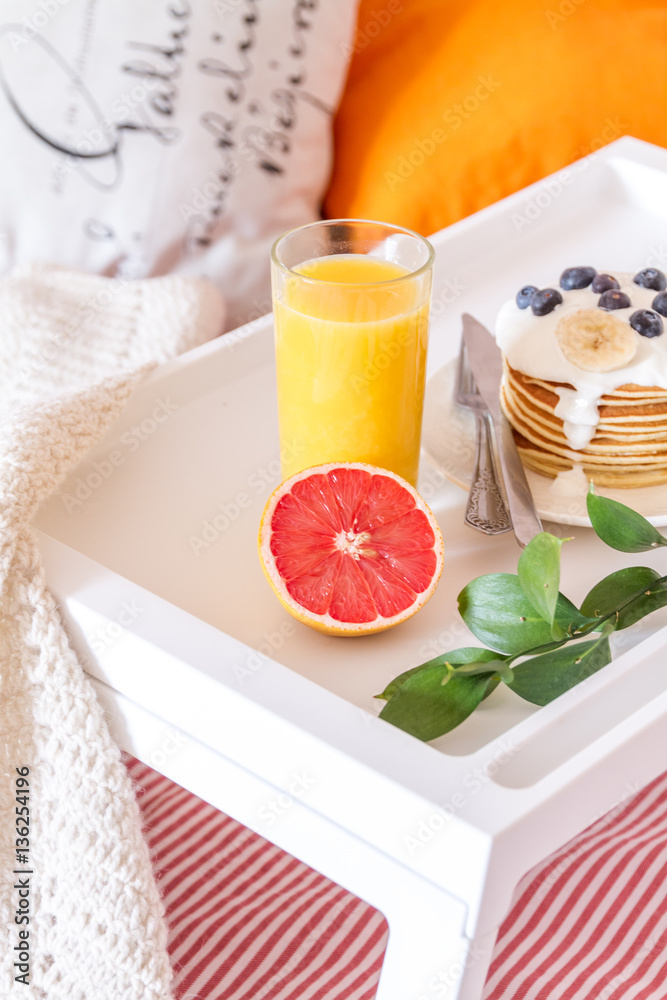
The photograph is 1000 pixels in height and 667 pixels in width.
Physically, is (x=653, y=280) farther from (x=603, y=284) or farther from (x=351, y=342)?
(x=351, y=342)

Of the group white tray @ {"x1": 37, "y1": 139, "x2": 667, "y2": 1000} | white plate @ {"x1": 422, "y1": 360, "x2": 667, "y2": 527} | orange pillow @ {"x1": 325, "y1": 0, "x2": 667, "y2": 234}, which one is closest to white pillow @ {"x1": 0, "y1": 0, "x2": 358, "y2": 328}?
orange pillow @ {"x1": 325, "y1": 0, "x2": 667, "y2": 234}

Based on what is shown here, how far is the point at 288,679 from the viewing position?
607 millimetres

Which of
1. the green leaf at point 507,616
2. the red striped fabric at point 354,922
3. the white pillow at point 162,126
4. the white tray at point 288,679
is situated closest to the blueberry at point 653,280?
the white tray at point 288,679

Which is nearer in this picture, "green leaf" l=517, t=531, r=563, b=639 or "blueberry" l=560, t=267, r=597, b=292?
"green leaf" l=517, t=531, r=563, b=639

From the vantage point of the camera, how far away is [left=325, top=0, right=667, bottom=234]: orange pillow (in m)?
1.34

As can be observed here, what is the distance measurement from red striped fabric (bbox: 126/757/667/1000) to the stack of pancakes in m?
0.33

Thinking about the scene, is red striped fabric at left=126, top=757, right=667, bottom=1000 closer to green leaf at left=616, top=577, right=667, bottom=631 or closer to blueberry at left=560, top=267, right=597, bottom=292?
green leaf at left=616, top=577, right=667, bottom=631

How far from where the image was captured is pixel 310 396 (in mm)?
769

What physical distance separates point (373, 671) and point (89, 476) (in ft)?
1.01

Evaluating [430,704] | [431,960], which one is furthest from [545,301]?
[431,960]

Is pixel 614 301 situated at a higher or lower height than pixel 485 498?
higher

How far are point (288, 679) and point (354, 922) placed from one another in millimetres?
359

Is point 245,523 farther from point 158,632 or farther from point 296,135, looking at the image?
point 296,135

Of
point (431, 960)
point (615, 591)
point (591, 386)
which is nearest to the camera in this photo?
point (431, 960)
